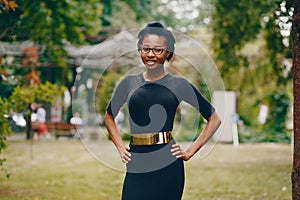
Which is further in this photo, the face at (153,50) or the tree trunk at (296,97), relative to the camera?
the tree trunk at (296,97)

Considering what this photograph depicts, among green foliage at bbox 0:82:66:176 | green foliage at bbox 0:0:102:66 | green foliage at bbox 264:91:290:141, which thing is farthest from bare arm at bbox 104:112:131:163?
green foliage at bbox 264:91:290:141

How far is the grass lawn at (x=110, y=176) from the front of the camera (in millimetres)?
9508

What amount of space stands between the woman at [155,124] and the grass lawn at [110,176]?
86cm

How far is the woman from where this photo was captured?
440 cm

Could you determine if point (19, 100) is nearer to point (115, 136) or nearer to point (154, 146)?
point (115, 136)

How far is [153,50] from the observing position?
14.6 feet

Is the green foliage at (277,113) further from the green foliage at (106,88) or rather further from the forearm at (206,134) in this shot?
the forearm at (206,134)

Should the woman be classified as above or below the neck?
below

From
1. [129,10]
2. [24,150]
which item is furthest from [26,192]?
[129,10]

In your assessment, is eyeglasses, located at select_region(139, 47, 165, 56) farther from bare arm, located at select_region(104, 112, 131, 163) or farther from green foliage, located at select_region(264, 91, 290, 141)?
green foliage, located at select_region(264, 91, 290, 141)

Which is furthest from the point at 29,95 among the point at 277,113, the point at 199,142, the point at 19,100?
the point at 277,113

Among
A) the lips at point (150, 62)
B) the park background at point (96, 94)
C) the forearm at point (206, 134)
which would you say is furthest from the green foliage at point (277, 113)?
the lips at point (150, 62)

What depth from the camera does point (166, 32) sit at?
14.8 ft

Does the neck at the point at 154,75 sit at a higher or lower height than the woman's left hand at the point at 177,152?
higher
